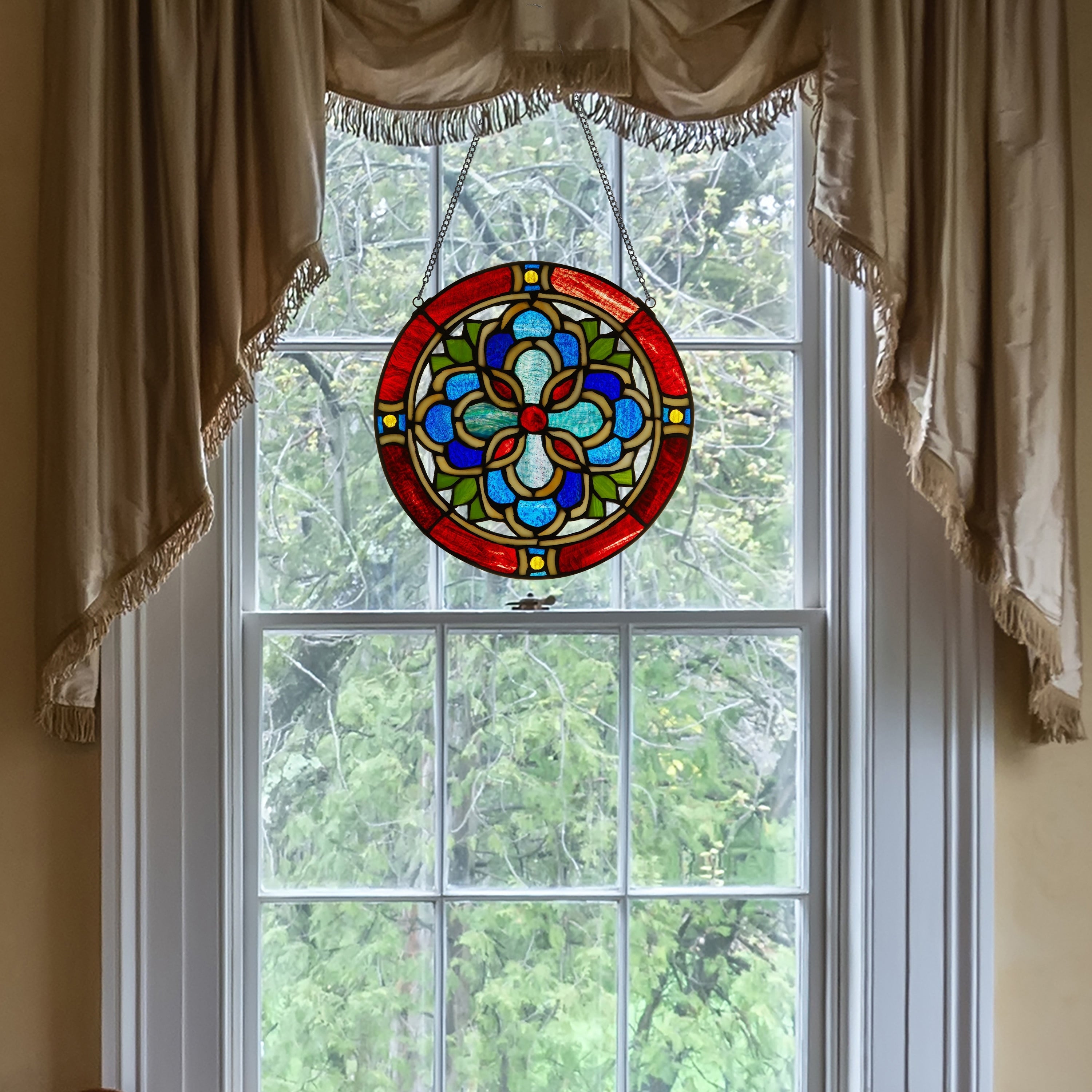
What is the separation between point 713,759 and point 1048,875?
0.50 meters

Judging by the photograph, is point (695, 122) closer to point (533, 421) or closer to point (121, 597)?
point (533, 421)

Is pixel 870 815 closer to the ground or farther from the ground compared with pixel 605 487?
closer to the ground

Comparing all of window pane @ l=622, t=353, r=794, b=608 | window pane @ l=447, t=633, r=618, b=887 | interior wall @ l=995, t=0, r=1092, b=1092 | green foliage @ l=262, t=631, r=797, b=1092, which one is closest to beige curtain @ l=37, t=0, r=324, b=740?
green foliage @ l=262, t=631, r=797, b=1092

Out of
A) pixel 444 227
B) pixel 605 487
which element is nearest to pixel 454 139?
pixel 444 227

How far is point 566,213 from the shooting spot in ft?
5.29

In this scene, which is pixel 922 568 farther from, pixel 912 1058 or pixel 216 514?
pixel 216 514

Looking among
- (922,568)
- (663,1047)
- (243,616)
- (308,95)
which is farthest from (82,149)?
(663,1047)

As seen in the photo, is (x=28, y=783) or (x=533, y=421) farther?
(x=533, y=421)

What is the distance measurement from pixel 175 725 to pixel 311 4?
0.98 metres

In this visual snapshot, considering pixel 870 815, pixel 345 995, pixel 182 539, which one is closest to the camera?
pixel 182 539

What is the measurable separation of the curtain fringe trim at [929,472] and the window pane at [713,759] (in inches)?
12.6

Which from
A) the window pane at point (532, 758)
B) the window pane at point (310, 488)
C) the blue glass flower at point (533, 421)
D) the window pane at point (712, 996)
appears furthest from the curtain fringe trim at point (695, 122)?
the window pane at point (712, 996)

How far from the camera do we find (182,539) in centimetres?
137

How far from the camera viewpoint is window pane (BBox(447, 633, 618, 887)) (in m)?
1.60
